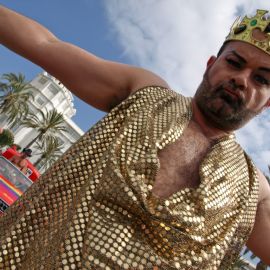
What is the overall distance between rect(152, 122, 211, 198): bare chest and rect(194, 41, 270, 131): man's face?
0.68 feet

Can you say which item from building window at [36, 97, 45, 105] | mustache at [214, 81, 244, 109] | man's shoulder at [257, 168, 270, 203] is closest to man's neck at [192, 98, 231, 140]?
mustache at [214, 81, 244, 109]

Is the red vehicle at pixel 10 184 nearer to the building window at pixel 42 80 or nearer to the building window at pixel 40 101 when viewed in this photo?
the building window at pixel 40 101

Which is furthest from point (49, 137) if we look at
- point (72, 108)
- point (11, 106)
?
point (72, 108)

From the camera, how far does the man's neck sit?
230cm

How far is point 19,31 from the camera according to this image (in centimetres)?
215

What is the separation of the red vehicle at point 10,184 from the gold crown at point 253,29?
5.98m

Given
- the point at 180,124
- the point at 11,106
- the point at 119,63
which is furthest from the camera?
the point at 11,106

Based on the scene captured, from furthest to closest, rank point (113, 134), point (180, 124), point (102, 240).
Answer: point (180, 124)
point (113, 134)
point (102, 240)

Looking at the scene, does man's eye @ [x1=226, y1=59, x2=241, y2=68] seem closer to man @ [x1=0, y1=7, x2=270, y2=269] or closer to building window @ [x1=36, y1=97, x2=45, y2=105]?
man @ [x1=0, y1=7, x2=270, y2=269]

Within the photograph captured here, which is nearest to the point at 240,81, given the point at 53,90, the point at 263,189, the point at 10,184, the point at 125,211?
the point at 263,189

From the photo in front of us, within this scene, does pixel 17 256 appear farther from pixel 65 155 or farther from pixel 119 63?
pixel 119 63

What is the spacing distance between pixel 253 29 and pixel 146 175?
1.41m

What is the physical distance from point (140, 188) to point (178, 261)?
1.13ft

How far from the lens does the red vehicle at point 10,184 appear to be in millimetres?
7402
